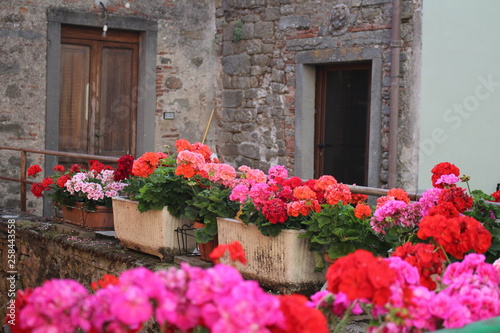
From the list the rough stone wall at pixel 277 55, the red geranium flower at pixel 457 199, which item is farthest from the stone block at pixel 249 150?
the red geranium flower at pixel 457 199

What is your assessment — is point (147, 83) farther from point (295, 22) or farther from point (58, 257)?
point (58, 257)

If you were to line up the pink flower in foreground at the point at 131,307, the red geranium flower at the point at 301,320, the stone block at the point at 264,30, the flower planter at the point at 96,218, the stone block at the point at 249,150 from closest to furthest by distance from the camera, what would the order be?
1. the pink flower in foreground at the point at 131,307
2. the red geranium flower at the point at 301,320
3. the flower planter at the point at 96,218
4. the stone block at the point at 264,30
5. the stone block at the point at 249,150

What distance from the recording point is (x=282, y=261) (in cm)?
374

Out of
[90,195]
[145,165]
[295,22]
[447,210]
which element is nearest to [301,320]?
[447,210]

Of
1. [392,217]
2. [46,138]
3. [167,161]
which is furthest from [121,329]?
[46,138]

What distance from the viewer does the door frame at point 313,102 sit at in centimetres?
759

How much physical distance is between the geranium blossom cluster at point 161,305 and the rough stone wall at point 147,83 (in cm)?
721

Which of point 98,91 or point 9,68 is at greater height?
point 9,68

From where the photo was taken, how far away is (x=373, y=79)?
7.59 m

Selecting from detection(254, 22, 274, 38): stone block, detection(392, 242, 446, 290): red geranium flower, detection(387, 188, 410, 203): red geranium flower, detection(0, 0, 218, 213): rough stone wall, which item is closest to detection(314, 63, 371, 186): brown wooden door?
detection(254, 22, 274, 38): stone block

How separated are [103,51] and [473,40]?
4.20m

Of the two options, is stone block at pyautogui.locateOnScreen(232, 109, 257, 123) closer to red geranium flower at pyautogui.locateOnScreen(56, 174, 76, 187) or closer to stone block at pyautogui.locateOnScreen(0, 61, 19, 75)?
stone block at pyautogui.locateOnScreen(0, 61, 19, 75)

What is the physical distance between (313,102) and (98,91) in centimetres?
255

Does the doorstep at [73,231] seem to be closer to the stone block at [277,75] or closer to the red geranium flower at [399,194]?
the red geranium flower at [399,194]
